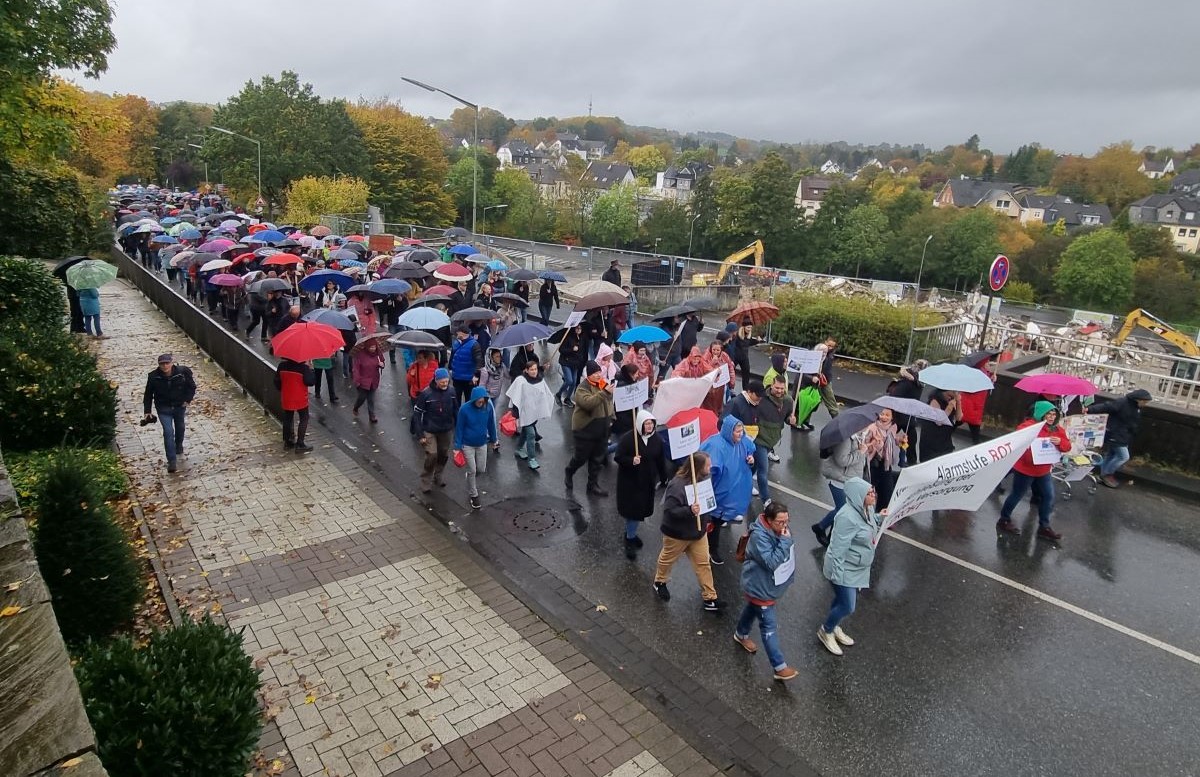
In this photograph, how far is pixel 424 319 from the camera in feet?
42.6

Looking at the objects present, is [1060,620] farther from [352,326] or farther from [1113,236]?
[1113,236]

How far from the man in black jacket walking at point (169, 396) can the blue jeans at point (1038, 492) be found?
10.9 m

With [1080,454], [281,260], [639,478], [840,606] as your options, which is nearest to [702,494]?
[639,478]

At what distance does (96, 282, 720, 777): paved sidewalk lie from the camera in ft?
17.3

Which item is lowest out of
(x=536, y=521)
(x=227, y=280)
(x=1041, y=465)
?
(x=536, y=521)

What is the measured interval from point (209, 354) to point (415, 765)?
14.3 metres

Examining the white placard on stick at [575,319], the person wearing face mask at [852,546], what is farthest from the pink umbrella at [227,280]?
the person wearing face mask at [852,546]

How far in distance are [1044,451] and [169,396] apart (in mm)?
11262

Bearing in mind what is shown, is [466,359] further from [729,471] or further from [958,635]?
[958,635]

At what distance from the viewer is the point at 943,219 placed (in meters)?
85.8

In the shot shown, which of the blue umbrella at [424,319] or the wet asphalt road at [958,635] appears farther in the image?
the blue umbrella at [424,319]

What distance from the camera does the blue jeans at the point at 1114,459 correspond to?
10656 millimetres

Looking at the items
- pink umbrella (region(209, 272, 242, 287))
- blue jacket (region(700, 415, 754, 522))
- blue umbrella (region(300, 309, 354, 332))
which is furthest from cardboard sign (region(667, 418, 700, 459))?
pink umbrella (region(209, 272, 242, 287))

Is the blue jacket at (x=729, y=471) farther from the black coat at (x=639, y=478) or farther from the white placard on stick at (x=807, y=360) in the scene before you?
the white placard on stick at (x=807, y=360)
